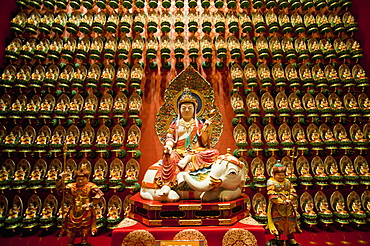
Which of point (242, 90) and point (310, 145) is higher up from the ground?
point (242, 90)

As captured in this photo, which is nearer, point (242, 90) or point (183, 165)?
point (183, 165)

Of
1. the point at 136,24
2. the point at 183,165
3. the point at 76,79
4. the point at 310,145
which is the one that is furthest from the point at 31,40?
the point at 310,145

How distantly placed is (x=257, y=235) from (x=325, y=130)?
105 inches

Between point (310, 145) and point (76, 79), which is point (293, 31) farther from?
point (76, 79)

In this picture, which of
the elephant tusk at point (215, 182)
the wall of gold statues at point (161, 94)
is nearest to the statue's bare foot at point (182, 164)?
the elephant tusk at point (215, 182)

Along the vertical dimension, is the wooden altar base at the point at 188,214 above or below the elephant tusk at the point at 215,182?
below

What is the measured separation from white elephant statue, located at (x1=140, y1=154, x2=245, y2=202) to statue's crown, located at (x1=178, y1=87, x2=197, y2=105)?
1.22 metres

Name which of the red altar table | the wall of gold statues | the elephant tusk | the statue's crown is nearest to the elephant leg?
the elephant tusk

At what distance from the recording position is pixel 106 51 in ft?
14.9

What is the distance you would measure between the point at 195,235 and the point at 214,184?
0.65 metres

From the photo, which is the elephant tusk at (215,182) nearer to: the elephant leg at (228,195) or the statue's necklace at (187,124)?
the elephant leg at (228,195)

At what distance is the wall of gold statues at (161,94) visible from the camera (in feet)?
13.4

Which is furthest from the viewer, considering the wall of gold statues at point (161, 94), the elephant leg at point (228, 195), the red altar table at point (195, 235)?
the wall of gold statues at point (161, 94)

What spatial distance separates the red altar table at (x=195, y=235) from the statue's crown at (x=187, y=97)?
1.98 m
